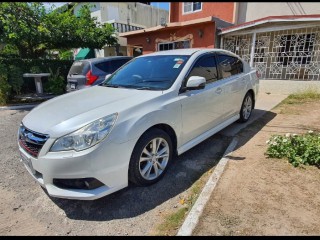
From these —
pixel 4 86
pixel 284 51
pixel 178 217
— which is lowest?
pixel 178 217

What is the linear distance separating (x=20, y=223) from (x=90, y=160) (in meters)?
1.13

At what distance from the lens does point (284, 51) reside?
10844mm

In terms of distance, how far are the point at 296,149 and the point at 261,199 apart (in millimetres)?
1342

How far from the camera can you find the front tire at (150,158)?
9.04 feet

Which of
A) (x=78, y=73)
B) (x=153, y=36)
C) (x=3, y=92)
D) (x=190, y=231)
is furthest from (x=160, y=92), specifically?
(x=153, y=36)

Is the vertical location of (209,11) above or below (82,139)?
above

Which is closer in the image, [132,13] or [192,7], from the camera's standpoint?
[192,7]

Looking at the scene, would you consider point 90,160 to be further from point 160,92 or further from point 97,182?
point 160,92

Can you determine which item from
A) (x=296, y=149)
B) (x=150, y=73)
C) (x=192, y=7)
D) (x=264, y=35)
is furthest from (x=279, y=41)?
(x=150, y=73)

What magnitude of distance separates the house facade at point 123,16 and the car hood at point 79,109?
13699 millimetres

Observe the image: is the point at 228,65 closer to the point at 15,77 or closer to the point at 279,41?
the point at 279,41

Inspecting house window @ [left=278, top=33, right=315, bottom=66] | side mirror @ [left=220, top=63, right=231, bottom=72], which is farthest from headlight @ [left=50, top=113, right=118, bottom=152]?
house window @ [left=278, top=33, right=315, bottom=66]

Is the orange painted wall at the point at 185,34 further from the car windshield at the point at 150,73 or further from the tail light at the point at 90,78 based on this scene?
the car windshield at the point at 150,73

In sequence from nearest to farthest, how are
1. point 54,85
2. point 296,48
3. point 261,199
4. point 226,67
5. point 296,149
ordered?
point 261,199
point 296,149
point 226,67
point 54,85
point 296,48
